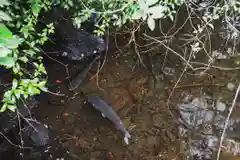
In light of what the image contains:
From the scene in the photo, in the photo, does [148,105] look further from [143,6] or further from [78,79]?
[143,6]

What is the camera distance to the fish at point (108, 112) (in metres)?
2.28

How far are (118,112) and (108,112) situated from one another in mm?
94

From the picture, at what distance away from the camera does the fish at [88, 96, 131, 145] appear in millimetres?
2281

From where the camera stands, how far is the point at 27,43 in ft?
5.31

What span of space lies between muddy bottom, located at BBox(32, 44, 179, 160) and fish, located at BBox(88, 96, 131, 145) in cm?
4

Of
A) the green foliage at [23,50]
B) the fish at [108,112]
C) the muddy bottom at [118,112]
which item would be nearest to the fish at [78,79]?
the muddy bottom at [118,112]

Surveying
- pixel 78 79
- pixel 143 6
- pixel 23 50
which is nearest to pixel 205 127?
pixel 78 79

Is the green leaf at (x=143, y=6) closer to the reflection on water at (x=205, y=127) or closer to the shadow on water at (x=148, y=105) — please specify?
the shadow on water at (x=148, y=105)

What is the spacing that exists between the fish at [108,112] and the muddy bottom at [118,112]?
4 cm

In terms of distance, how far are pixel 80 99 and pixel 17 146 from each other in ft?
2.24

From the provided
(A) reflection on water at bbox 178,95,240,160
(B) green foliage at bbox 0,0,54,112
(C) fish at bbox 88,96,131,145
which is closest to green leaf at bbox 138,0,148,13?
(B) green foliage at bbox 0,0,54,112

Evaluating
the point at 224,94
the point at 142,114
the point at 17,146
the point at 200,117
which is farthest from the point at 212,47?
the point at 17,146

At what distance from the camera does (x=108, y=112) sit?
237cm

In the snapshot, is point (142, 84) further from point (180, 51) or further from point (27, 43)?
point (27, 43)
